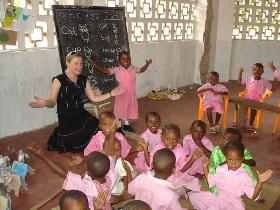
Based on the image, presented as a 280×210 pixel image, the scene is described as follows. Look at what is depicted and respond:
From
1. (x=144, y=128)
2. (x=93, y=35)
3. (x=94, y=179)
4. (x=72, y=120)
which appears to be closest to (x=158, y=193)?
(x=94, y=179)

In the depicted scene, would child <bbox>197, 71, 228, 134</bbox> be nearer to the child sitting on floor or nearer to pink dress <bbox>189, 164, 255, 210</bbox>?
pink dress <bbox>189, 164, 255, 210</bbox>

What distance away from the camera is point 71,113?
5.02 m

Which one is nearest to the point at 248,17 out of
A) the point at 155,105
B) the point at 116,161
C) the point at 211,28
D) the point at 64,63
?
the point at 211,28

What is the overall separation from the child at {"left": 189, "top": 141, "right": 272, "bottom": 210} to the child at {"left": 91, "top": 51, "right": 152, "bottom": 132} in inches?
122

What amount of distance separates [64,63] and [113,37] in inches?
58.3

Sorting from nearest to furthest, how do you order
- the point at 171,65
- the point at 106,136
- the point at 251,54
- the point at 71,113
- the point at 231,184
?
1. the point at 231,184
2. the point at 106,136
3. the point at 71,113
4. the point at 171,65
5. the point at 251,54

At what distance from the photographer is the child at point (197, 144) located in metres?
4.30

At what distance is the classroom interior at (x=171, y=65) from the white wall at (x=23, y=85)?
2cm

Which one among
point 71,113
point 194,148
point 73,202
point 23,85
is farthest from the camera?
point 23,85

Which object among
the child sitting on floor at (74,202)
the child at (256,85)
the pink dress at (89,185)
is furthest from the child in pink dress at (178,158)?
A: the child at (256,85)

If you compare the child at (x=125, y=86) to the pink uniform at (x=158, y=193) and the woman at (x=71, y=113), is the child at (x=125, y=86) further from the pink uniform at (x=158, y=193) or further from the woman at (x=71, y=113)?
the pink uniform at (x=158, y=193)

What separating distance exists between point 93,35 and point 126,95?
1.23 meters

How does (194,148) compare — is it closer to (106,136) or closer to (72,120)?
(106,136)

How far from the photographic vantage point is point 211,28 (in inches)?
401
